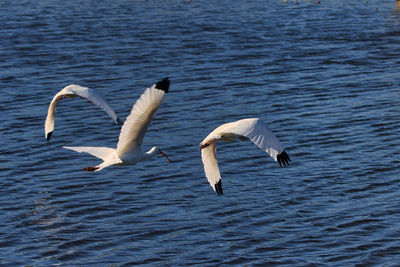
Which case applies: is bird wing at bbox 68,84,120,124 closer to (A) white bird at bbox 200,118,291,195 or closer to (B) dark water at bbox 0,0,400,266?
(A) white bird at bbox 200,118,291,195

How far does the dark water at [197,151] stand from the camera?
49.9 ft

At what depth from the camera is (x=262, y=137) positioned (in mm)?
12539

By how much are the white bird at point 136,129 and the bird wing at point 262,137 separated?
1.47 metres

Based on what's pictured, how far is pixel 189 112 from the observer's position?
79.4 ft

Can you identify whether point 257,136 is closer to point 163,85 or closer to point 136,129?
point 163,85

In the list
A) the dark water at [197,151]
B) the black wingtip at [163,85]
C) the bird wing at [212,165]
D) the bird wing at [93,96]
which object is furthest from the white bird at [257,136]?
the dark water at [197,151]

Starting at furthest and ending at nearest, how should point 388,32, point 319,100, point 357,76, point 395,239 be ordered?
point 388,32, point 357,76, point 319,100, point 395,239

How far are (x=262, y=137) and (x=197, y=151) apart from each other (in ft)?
27.0

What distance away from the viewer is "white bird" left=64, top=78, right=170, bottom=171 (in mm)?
11820

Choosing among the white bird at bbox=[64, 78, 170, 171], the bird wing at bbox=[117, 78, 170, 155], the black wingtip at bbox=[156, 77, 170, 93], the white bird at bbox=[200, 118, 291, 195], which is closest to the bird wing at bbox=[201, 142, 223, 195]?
the white bird at bbox=[64, 78, 170, 171]

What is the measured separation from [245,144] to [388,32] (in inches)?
762

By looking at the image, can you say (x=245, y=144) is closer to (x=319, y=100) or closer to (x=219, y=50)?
(x=319, y=100)

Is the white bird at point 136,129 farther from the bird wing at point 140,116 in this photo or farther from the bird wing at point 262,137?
the bird wing at point 262,137

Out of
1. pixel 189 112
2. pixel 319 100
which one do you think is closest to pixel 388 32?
pixel 319 100
